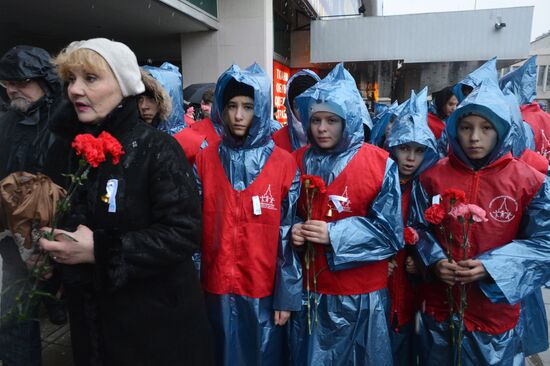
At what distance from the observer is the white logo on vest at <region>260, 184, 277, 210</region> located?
2.04 m

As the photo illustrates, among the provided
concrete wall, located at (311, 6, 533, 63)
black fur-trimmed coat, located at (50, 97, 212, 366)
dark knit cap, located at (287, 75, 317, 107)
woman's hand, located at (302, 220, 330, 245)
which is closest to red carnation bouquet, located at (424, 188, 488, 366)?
woman's hand, located at (302, 220, 330, 245)

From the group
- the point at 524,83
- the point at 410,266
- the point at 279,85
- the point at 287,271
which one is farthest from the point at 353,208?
the point at 279,85

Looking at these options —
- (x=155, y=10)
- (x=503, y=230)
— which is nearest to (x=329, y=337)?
(x=503, y=230)

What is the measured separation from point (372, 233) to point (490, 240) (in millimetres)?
627

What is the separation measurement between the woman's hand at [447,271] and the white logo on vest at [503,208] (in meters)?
0.36

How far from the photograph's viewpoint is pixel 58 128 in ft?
4.99

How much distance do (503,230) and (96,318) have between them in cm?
200

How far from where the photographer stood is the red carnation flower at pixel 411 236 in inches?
86.5

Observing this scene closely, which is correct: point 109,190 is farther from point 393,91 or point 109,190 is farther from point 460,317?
point 393,91

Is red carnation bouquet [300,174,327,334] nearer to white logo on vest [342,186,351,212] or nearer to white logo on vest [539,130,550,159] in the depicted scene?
white logo on vest [342,186,351,212]

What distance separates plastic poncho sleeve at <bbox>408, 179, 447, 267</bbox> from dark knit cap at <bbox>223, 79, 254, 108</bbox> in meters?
1.18

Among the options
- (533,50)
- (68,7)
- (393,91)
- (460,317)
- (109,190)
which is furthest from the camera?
(533,50)

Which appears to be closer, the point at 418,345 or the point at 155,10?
the point at 418,345

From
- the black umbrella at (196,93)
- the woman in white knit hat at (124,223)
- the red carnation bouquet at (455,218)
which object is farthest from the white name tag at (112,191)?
the black umbrella at (196,93)
